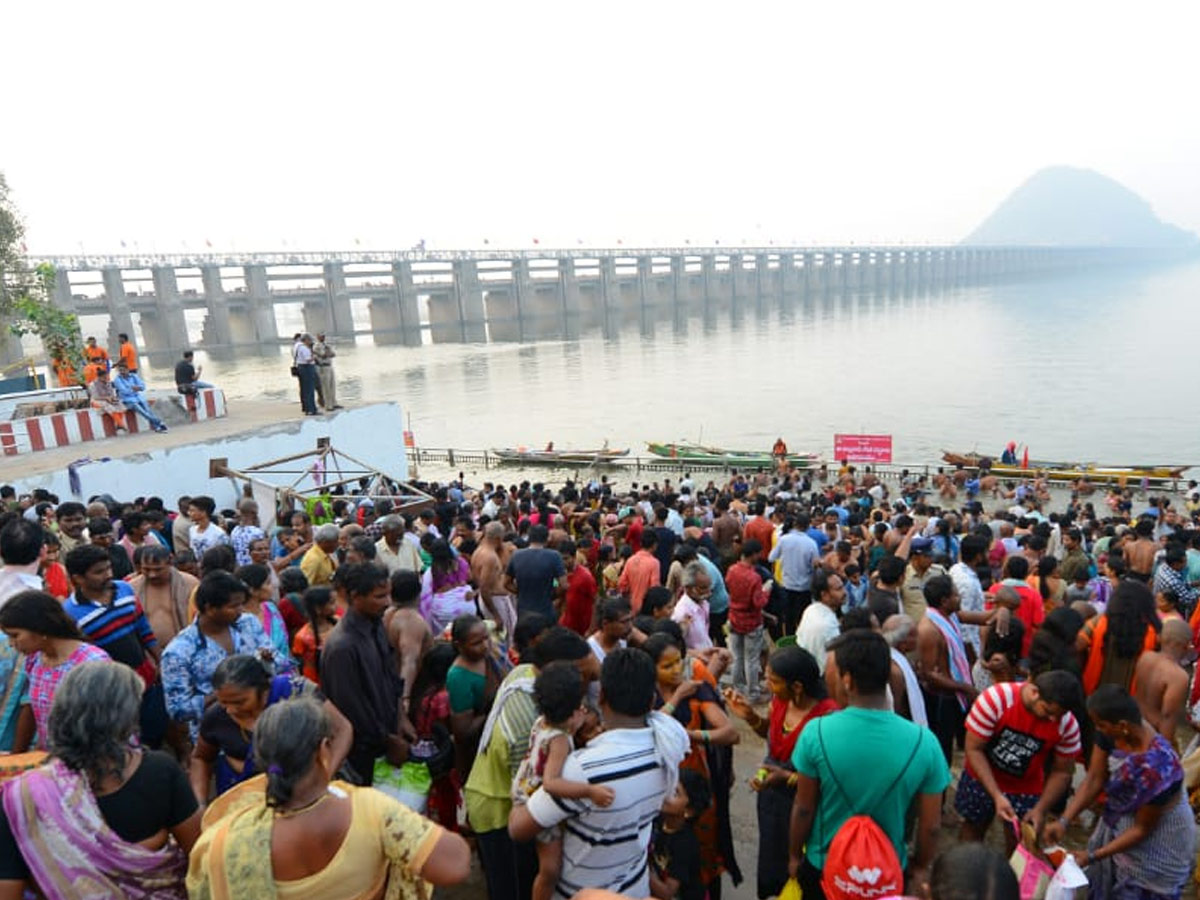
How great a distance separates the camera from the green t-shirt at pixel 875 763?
7.88ft

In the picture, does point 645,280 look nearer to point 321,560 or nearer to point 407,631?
point 321,560

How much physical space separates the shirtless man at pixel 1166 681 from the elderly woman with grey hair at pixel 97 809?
3.61 meters

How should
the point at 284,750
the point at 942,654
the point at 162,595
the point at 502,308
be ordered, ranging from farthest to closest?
the point at 502,308
the point at 162,595
the point at 942,654
the point at 284,750

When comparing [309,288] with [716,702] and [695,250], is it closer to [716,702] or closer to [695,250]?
[695,250]

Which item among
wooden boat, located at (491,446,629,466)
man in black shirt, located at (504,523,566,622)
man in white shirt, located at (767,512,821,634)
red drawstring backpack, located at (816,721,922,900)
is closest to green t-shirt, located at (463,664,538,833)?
red drawstring backpack, located at (816,721,922,900)

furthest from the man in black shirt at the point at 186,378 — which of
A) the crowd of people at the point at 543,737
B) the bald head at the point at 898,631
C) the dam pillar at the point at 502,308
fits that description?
the dam pillar at the point at 502,308

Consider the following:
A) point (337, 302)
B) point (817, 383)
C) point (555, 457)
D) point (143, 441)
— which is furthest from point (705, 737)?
point (337, 302)

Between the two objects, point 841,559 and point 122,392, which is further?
point 122,392

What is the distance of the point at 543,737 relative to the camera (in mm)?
2465

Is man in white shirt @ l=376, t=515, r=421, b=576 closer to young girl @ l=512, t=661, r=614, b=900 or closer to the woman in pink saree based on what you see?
the woman in pink saree

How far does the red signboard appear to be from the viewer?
19.8 meters

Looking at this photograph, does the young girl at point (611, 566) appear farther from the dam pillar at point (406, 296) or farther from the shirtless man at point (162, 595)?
the dam pillar at point (406, 296)

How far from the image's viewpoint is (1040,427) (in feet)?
97.7

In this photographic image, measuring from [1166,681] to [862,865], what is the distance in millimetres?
1984
